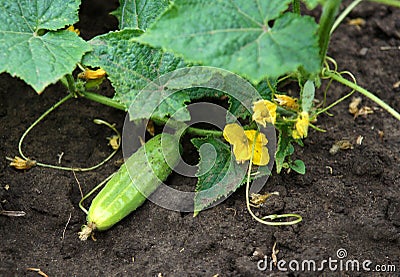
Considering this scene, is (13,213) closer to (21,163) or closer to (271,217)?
(21,163)

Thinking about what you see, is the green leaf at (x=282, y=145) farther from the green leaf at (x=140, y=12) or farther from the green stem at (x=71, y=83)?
the green stem at (x=71, y=83)

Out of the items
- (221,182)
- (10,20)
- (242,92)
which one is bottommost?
(221,182)

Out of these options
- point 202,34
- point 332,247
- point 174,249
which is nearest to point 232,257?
point 174,249

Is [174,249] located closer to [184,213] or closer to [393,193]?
[184,213]

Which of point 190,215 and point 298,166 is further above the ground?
point 298,166

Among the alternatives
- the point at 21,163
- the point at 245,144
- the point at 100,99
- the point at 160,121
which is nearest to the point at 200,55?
the point at 245,144

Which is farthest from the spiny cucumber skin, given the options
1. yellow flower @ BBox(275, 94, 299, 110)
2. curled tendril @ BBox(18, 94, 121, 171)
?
yellow flower @ BBox(275, 94, 299, 110)

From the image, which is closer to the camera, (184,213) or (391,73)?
(184,213)
